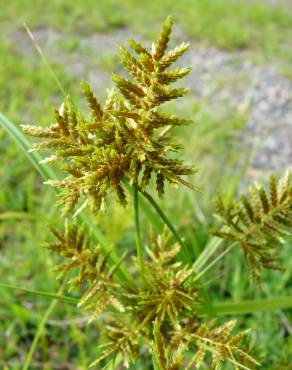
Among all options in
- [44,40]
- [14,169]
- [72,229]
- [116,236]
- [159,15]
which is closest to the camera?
[72,229]

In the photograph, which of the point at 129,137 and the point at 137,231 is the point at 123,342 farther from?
the point at 129,137

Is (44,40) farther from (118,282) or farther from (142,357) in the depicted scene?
(118,282)

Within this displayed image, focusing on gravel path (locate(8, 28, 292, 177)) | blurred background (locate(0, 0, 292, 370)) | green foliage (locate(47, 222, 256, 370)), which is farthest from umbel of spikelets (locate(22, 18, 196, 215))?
gravel path (locate(8, 28, 292, 177))

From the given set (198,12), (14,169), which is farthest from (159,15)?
(14,169)

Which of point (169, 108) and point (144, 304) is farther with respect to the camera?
point (169, 108)

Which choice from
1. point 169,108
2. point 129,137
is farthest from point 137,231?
point 169,108

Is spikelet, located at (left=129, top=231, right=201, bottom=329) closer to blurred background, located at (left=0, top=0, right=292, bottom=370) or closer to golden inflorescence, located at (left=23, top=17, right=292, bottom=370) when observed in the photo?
golden inflorescence, located at (left=23, top=17, right=292, bottom=370)

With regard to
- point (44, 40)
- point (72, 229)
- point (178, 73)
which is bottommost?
point (72, 229)
